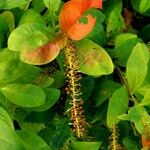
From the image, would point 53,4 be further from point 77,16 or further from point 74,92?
point 74,92

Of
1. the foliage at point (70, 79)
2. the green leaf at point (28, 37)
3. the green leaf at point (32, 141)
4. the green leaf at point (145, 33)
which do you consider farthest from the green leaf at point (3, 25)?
the green leaf at point (145, 33)

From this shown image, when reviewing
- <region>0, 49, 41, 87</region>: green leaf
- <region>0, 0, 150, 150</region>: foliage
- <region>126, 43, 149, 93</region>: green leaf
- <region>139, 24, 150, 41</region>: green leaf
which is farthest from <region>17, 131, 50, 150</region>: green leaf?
<region>139, 24, 150, 41</region>: green leaf

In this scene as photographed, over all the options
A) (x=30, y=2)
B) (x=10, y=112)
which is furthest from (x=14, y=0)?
(x=10, y=112)

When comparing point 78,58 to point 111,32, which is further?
point 111,32

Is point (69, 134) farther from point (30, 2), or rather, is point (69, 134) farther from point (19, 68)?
point (30, 2)

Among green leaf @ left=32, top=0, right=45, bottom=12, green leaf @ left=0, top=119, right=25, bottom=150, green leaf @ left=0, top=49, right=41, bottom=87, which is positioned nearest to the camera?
green leaf @ left=0, top=119, right=25, bottom=150

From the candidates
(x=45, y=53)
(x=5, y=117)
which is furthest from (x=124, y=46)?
(x=5, y=117)

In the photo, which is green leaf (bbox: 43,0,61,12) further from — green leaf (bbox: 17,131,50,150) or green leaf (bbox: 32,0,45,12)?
green leaf (bbox: 17,131,50,150)

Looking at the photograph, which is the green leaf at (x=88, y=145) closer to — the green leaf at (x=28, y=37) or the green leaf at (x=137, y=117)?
the green leaf at (x=137, y=117)
